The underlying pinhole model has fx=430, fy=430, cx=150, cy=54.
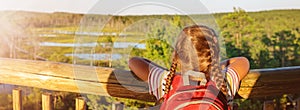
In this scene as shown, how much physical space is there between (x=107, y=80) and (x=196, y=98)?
17.9 inches

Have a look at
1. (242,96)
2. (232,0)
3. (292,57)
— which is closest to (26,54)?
(232,0)

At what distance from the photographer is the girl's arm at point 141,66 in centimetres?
123

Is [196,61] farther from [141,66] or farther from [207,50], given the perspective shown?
[141,66]

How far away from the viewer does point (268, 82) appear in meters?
1.37

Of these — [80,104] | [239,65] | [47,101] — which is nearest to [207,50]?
[239,65]

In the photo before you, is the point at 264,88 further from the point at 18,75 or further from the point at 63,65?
the point at 18,75

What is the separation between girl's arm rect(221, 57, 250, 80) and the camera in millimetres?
1209

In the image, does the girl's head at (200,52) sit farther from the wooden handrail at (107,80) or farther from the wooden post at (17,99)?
the wooden post at (17,99)

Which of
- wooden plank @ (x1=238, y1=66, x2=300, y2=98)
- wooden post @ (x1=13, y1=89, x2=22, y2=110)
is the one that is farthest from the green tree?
wooden post @ (x1=13, y1=89, x2=22, y2=110)

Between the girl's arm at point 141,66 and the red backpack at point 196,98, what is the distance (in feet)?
0.69

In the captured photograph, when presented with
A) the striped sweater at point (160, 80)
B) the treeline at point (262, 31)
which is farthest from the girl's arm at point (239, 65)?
the treeline at point (262, 31)

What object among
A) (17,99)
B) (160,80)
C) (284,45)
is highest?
(160,80)

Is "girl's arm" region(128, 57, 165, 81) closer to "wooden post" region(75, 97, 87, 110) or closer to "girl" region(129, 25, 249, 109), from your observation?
"girl" region(129, 25, 249, 109)

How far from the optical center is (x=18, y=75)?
1.49 metres
